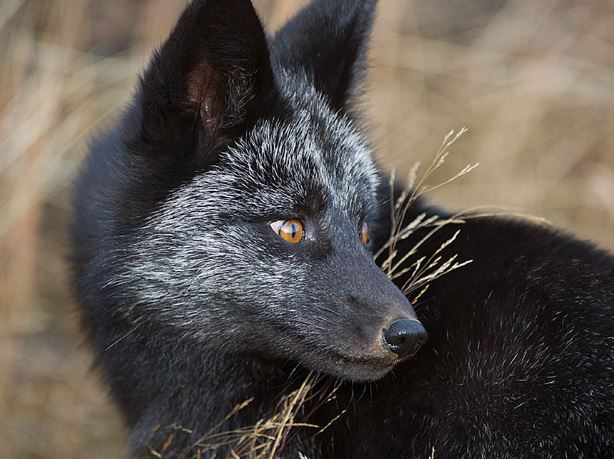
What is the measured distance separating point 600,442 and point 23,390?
13.4 ft

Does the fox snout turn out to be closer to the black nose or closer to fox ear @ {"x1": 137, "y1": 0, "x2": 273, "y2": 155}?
the black nose

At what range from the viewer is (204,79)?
359cm

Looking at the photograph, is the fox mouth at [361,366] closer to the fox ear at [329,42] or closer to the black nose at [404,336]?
the black nose at [404,336]

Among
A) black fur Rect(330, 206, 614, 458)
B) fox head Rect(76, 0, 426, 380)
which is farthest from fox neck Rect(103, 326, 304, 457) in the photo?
black fur Rect(330, 206, 614, 458)

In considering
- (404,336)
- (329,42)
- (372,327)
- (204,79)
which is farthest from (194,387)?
(329,42)

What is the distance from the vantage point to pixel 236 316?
3.63m

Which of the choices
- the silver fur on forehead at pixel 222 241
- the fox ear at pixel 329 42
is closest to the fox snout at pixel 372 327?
the silver fur on forehead at pixel 222 241

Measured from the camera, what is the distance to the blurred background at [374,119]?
5602 mm

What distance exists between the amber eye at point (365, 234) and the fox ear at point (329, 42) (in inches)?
25.4

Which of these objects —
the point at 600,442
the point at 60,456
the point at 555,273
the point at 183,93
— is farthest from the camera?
the point at 60,456

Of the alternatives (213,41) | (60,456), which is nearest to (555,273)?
(213,41)

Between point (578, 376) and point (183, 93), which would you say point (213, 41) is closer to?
point (183, 93)

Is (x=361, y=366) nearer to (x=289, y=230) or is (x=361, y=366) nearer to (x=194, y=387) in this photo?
(x=289, y=230)

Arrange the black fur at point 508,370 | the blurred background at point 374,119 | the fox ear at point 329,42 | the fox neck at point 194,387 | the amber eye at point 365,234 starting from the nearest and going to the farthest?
the black fur at point 508,370
the fox neck at point 194,387
the amber eye at point 365,234
the fox ear at point 329,42
the blurred background at point 374,119
